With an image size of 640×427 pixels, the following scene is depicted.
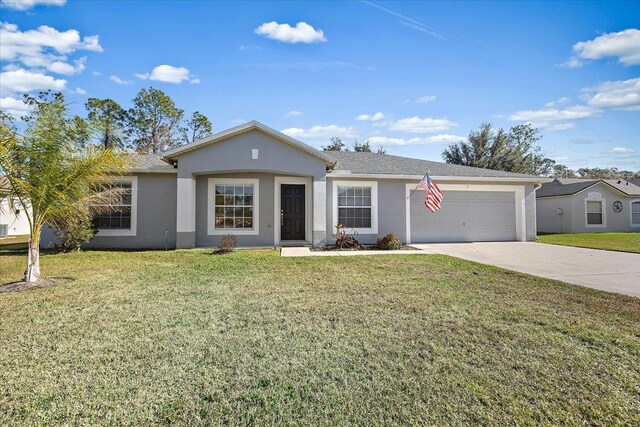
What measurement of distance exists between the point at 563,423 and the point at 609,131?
24.4m

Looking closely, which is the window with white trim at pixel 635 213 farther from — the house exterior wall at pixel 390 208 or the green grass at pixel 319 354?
the green grass at pixel 319 354

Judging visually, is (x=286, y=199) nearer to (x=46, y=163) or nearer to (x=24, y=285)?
(x=46, y=163)

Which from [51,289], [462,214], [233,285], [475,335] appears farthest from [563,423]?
[462,214]

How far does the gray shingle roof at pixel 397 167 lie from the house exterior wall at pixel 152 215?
658 centimetres

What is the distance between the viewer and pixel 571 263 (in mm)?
9141

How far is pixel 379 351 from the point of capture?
351cm

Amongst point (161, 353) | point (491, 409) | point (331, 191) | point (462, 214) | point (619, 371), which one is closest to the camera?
point (491, 409)

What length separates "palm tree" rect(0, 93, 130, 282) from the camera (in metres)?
6.47

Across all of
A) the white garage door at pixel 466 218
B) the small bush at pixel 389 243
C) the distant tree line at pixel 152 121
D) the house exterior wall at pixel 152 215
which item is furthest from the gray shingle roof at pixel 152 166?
the distant tree line at pixel 152 121

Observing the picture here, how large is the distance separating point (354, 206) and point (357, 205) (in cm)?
13

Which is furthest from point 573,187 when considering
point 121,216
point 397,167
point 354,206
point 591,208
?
point 121,216

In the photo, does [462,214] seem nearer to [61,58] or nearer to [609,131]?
[609,131]

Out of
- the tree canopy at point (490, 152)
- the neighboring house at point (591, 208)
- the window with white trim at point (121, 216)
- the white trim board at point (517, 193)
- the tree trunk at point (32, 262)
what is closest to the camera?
the tree trunk at point (32, 262)

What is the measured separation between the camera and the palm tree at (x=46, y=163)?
21.2 feet
